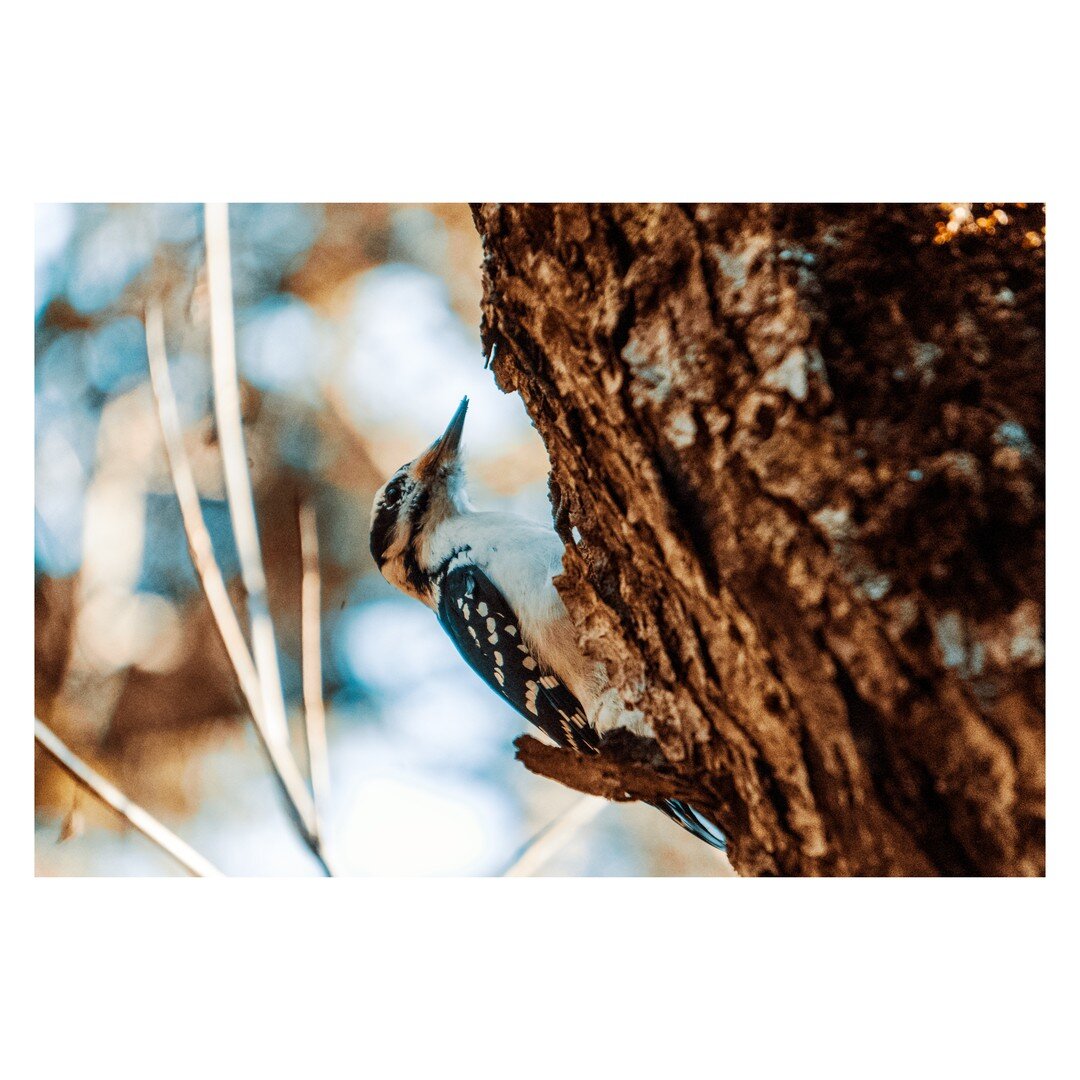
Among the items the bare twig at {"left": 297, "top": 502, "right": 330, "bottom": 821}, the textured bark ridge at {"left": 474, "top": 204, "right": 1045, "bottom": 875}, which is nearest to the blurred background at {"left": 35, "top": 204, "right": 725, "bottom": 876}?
the bare twig at {"left": 297, "top": 502, "right": 330, "bottom": 821}

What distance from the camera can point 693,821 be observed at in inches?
58.0

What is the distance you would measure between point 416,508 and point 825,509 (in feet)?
2.83

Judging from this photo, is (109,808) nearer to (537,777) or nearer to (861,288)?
(537,777)

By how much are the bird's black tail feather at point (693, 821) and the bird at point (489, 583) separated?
2 cm

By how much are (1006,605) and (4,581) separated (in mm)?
1503

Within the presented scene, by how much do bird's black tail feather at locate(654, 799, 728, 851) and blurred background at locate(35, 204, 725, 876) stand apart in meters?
0.06

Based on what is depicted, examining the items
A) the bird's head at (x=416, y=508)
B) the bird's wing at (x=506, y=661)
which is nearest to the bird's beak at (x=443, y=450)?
the bird's head at (x=416, y=508)

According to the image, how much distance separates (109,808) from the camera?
5.22ft

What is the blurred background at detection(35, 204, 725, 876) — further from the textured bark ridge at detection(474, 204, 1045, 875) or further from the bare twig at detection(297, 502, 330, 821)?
the textured bark ridge at detection(474, 204, 1045, 875)

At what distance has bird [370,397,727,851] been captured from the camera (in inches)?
64.0

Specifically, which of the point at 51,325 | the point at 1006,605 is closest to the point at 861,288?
the point at 1006,605

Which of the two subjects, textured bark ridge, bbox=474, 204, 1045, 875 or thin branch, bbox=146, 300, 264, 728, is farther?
thin branch, bbox=146, 300, 264, 728
